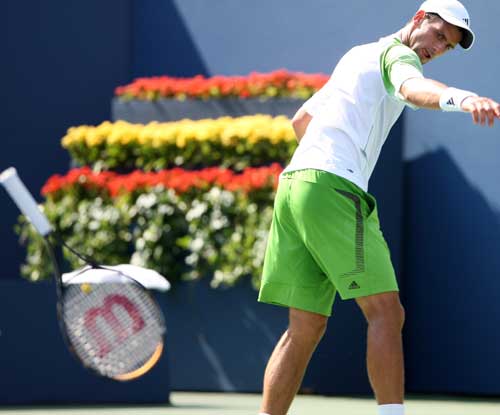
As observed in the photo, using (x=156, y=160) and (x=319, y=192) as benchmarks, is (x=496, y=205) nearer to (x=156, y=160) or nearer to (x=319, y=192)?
(x=156, y=160)

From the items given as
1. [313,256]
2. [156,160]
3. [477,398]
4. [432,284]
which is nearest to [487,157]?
[432,284]

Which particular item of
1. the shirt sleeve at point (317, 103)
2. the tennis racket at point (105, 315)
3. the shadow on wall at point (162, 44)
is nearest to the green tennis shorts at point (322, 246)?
the shirt sleeve at point (317, 103)

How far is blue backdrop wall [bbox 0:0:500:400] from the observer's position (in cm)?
748

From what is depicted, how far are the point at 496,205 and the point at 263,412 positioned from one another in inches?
133

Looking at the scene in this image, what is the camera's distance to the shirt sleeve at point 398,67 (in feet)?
12.7

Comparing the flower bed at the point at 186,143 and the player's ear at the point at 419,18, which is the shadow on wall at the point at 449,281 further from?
the player's ear at the point at 419,18

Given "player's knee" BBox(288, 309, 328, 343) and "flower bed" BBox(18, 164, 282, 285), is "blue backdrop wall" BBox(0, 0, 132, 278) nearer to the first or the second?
"flower bed" BBox(18, 164, 282, 285)

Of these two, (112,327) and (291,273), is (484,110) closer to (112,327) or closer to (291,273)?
(291,273)

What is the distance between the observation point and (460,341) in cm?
758

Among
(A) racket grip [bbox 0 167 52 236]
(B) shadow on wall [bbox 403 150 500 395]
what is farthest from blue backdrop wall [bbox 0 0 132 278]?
(A) racket grip [bbox 0 167 52 236]

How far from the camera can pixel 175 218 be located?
7598 mm

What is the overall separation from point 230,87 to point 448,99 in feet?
14.1

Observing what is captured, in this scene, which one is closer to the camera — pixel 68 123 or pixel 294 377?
pixel 294 377

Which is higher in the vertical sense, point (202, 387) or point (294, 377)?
point (294, 377)
